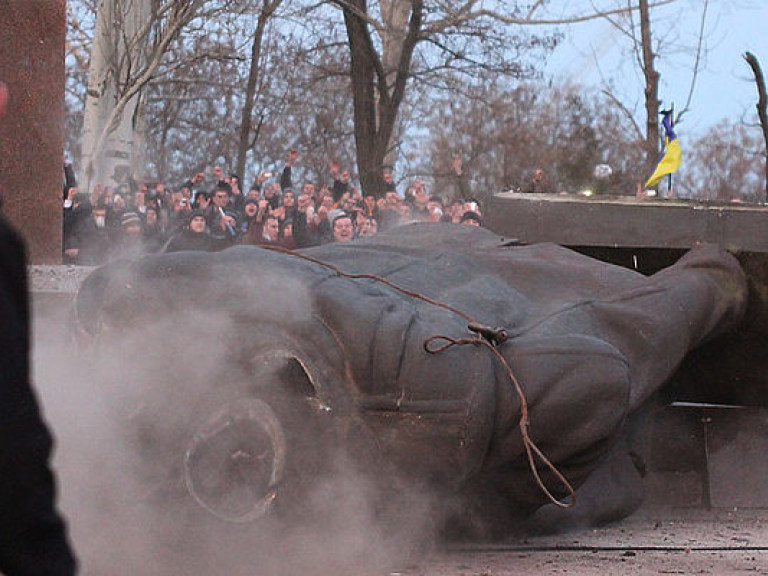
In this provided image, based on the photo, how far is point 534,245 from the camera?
229 inches

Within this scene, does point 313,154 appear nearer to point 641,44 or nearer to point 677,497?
point 641,44

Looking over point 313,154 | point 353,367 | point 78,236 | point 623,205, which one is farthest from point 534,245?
point 313,154

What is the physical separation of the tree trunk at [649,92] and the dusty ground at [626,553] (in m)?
12.4

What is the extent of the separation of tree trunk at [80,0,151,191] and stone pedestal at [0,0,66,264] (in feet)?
27.6

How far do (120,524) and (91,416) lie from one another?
1.12 feet

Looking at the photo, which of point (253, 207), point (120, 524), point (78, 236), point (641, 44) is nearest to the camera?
point (120, 524)

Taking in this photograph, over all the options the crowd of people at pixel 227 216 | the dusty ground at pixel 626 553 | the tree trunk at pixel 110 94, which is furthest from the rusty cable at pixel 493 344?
the tree trunk at pixel 110 94

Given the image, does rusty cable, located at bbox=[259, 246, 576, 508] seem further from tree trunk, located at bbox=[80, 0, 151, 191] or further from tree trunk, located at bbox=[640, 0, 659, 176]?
tree trunk, located at bbox=[640, 0, 659, 176]

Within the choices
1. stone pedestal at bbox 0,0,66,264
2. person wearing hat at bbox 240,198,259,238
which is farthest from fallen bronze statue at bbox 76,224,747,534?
person wearing hat at bbox 240,198,259,238

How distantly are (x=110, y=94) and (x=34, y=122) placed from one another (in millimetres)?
9869

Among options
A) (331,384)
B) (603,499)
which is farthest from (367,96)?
(331,384)

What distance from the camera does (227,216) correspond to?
11.6 metres

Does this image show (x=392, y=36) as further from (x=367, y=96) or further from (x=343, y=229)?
(x=343, y=229)

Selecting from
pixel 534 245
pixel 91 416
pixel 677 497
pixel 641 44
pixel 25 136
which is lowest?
pixel 677 497
